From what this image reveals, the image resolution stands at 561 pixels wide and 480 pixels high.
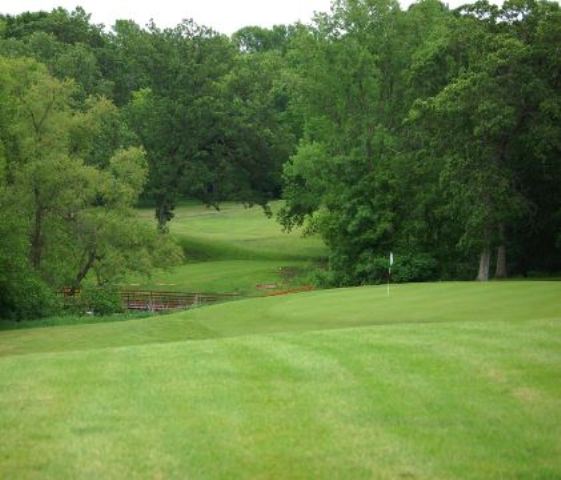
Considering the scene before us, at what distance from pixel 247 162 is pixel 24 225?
35257 mm

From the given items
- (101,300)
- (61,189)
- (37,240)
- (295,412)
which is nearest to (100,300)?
(101,300)

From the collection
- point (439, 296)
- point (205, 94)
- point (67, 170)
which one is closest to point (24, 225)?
point (67, 170)

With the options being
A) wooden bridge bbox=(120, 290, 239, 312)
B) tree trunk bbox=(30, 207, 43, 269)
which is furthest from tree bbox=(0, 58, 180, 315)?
wooden bridge bbox=(120, 290, 239, 312)

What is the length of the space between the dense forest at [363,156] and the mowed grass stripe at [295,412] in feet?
79.4

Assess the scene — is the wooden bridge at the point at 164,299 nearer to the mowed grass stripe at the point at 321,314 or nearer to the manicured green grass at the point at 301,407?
the mowed grass stripe at the point at 321,314

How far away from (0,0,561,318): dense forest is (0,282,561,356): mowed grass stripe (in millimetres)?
8394

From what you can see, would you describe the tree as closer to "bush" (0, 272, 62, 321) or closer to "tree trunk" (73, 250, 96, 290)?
"tree trunk" (73, 250, 96, 290)

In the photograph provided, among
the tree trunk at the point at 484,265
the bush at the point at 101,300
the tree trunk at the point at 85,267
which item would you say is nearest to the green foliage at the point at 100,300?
the bush at the point at 101,300

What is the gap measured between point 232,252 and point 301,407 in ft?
195

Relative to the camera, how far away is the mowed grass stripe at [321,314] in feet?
82.2

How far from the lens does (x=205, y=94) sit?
69.9m

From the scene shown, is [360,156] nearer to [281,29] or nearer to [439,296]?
[439,296]

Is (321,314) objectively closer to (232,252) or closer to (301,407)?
(301,407)

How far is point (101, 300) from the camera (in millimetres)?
41500
